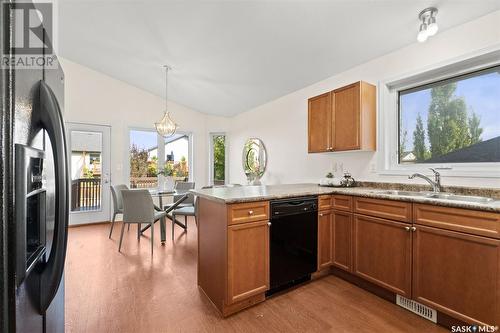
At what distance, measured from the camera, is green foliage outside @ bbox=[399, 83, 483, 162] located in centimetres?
219

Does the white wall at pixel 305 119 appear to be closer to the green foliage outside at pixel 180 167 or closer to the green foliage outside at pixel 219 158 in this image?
A: the green foliage outside at pixel 219 158

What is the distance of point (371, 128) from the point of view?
269 cm

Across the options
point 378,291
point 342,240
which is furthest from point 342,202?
point 378,291

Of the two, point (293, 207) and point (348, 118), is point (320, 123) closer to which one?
point (348, 118)

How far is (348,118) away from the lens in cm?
268

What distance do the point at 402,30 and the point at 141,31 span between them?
304cm

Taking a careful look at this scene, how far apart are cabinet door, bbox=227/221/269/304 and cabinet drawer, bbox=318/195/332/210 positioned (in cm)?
71

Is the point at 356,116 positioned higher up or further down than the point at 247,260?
higher up

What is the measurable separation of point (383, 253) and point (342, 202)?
58 cm

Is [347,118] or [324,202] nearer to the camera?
[324,202]

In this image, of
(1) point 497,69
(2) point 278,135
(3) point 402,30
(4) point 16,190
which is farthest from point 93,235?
(1) point 497,69

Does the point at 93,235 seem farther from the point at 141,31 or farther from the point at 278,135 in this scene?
the point at 278,135

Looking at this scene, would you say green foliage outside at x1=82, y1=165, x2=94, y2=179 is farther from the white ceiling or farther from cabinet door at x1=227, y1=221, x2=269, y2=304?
cabinet door at x1=227, y1=221, x2=269, y2=304

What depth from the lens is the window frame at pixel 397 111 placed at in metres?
2.02
